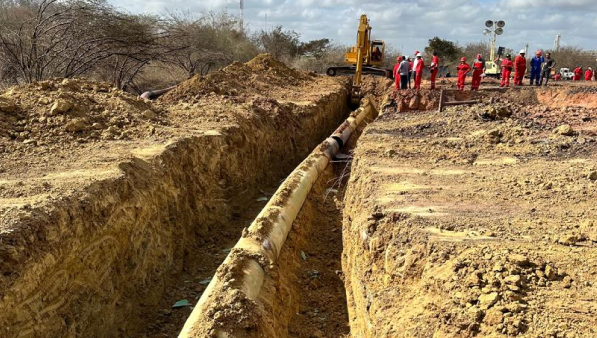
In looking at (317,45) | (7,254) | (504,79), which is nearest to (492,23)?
(504,79)

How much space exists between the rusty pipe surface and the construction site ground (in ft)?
0.63

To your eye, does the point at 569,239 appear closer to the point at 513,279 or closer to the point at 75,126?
the point at 513,279

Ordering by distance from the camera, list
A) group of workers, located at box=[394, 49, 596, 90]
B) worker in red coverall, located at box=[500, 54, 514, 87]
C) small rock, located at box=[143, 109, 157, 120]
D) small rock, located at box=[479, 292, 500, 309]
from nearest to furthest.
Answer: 1. small rock, located at box=[479, 292, 500, 309]
2. small rock, located at box=[143, 109, 157, 120]
3. group of workers, located at box=[394, 49, 596, 90]
4. worker in red coverall, located at box=[500, 54, 514, 87]

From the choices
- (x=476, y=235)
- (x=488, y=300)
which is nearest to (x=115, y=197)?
(x=476, y=235)

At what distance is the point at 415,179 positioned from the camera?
22.7ft

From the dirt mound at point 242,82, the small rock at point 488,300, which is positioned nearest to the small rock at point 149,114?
the dirt mound at point 242,82

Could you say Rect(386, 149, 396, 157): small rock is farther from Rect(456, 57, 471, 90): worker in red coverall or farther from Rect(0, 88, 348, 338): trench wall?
Rect(456, 57, 471, 90): worker in red coverall

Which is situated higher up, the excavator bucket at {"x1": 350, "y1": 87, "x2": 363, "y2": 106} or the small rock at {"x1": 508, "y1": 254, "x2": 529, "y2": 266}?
the excavator bucket at {"x1": 350, "y1": 87, "x2": 363, "y2": 106}

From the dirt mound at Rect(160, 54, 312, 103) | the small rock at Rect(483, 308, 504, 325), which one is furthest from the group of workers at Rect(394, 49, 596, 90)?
the small rock at Rect(483, 308, 504, 325)

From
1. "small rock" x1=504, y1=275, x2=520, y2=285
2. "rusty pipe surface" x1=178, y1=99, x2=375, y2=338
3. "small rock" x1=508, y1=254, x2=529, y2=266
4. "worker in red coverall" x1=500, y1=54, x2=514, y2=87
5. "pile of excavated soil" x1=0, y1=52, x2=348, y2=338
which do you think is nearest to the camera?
"small rock" x1=504, y1=275, x2=520, y2=285

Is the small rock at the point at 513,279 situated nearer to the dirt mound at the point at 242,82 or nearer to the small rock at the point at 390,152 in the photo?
the small rock at the point at 390,152

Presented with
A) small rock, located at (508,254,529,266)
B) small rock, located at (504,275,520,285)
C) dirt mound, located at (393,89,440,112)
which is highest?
dirt mound, located at (393,89,440,112)

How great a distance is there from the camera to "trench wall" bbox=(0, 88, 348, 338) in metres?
4.42

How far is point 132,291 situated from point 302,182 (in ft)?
11.5
